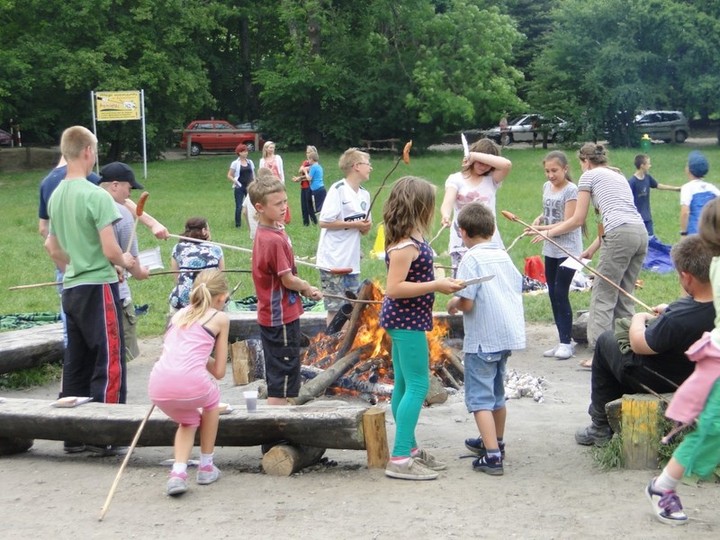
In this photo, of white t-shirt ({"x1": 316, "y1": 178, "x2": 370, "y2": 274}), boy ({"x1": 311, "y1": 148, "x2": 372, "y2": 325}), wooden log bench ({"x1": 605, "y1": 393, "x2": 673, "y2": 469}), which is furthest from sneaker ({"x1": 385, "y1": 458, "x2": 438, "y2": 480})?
white t-shirt ({"x1": 316, "y1": 178, "x2": 370, "y2": 274})

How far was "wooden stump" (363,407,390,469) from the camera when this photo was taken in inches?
215

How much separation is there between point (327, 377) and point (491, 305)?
218cm

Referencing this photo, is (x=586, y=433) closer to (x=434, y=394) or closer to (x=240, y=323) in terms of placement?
(x=434, y=394)

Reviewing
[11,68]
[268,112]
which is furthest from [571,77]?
[11,68]

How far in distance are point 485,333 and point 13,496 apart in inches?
106

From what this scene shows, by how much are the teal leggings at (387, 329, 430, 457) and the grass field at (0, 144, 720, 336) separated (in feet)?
16.0

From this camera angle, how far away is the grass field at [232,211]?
1170 centimetres

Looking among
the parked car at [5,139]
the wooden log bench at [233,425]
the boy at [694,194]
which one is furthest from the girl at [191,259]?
the parked car at [5,139]

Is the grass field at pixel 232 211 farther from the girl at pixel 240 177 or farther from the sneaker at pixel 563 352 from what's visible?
the sneaker at pixel 563 352

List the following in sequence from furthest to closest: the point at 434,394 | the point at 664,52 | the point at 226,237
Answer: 1. the point at 664,52
2. the point at 226,237
3. the point at 434,394

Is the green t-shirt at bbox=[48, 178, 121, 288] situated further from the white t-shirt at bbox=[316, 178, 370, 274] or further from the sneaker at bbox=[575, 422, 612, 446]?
the sneaker at bbox=[575, 422, 612, 446]

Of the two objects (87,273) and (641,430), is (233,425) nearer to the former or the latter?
(87,273)

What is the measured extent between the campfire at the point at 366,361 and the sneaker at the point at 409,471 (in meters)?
1.84

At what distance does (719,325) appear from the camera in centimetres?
456
